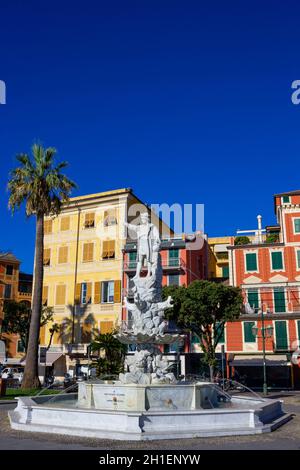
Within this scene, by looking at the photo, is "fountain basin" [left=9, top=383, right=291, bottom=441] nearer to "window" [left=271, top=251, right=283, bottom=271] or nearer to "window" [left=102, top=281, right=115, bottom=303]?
"window" [left=271, top=251, right=283, bottom=271]

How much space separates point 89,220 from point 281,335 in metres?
21.0

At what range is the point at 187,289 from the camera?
32.4m

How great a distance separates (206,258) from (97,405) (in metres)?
38.1

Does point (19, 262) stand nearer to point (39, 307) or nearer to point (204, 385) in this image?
point (39, 307)

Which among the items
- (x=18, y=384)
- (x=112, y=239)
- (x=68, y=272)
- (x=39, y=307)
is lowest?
(x=18, y=384)

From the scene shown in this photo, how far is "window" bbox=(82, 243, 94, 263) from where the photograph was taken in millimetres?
46219

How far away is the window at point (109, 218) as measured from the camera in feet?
151

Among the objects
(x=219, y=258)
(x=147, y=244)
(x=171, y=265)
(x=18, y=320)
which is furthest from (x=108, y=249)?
(x=147, y=244)

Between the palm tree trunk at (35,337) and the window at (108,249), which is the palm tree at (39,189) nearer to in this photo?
the palm tree trunk at (35,337)

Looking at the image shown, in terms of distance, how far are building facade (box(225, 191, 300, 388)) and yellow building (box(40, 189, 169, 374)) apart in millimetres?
10800

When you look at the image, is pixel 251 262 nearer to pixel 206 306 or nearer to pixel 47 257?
pixel 206 306

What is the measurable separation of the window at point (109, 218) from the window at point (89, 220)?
4.42 feet

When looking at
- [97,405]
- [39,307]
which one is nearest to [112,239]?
[39,307]
